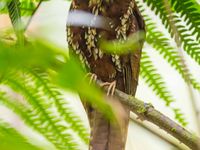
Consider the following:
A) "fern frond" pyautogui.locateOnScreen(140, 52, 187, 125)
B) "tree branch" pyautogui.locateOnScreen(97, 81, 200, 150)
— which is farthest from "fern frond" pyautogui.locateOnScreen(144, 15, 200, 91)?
"tree branch" pyautogui.locateOnScreen(97, 81, 200, 150)

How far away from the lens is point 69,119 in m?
0.96

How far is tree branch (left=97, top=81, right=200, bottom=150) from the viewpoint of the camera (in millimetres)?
733

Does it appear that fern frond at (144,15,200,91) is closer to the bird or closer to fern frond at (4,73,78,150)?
the bird

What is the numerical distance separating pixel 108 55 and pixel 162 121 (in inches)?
20.2

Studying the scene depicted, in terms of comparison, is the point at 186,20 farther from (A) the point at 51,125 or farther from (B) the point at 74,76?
(B) the point at 74,76

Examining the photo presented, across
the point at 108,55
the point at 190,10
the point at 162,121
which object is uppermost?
the point at 190,10

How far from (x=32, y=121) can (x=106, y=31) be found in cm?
41

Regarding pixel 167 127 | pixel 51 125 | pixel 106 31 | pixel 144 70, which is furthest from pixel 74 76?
pixel 106 31

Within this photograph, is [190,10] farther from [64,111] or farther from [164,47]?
[64,111]

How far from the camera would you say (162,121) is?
0.77 metres

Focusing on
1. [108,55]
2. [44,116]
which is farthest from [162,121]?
[108,55]

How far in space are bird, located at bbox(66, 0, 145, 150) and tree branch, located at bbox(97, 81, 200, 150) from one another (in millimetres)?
211

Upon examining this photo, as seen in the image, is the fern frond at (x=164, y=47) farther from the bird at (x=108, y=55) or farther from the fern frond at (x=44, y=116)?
the fern frond at (x=44, y=116)

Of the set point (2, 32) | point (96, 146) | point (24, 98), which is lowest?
point (96, 146)
